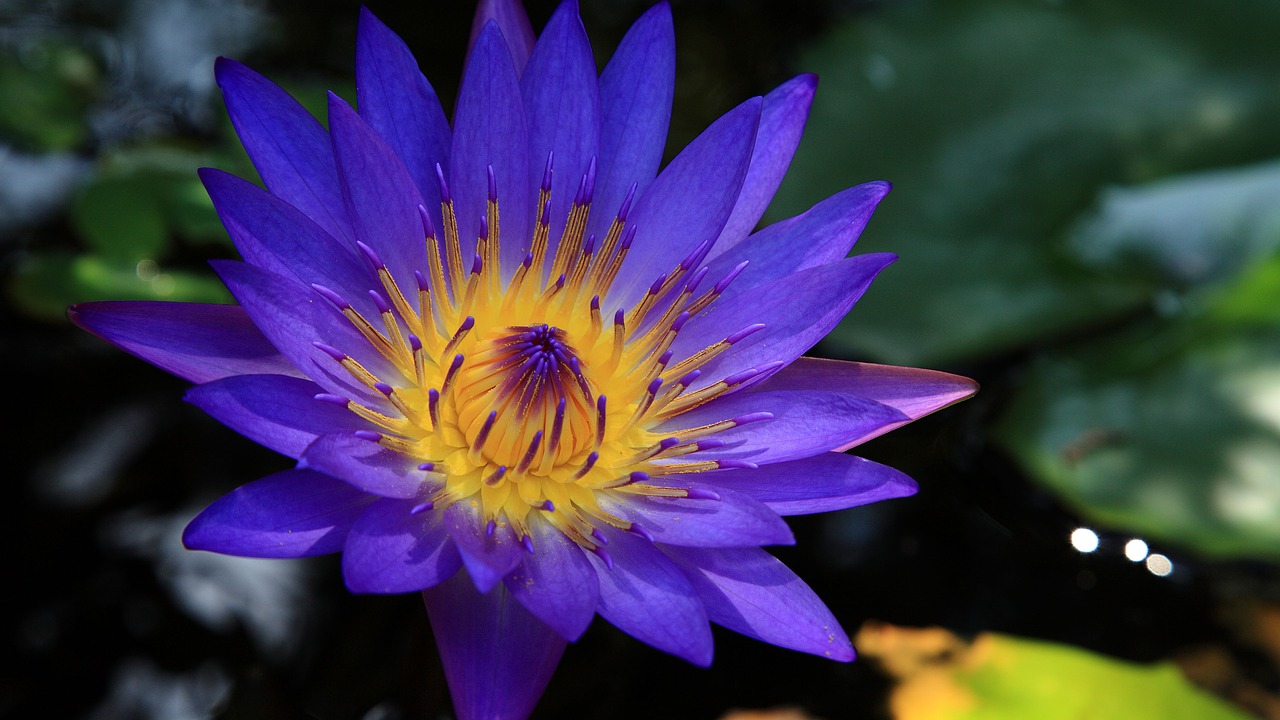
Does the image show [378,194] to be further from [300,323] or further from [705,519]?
[705,519]

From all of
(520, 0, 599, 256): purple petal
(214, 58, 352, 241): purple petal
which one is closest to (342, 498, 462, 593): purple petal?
(214, 58, 352, 241): purple petal

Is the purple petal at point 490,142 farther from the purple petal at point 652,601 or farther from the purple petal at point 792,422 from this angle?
the purple petal at point 652,601

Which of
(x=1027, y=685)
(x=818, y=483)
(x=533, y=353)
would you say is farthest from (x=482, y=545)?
(x=1027, y=685)

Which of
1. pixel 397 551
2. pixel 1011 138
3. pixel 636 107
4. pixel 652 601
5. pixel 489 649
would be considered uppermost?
pixel 1011 138

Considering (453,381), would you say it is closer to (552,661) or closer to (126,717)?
(552,661)

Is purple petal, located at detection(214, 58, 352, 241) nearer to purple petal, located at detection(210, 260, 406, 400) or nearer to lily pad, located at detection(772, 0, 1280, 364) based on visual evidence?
purple petal, located at detection(210, 260, 406, 400)

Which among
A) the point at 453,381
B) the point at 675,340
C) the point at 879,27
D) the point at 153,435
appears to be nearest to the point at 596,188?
the point at 675,340

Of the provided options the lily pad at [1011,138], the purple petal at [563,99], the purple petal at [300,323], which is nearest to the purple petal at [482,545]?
the purple petal at [300,323]
